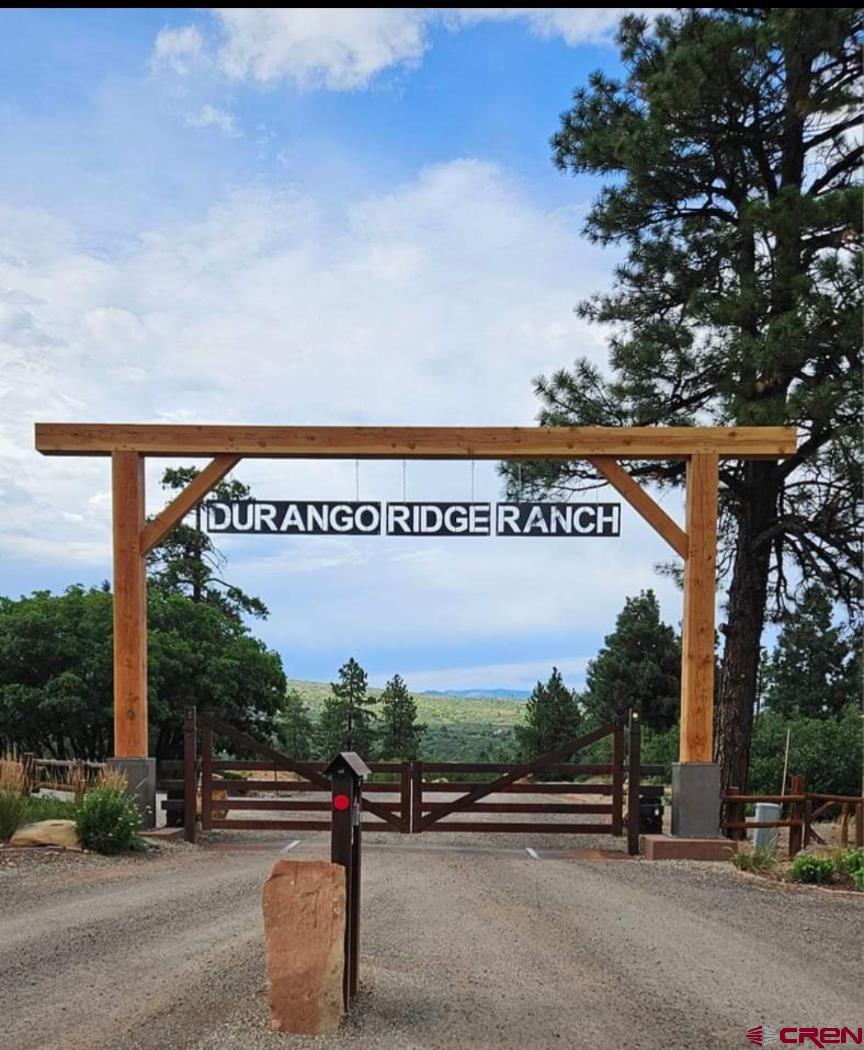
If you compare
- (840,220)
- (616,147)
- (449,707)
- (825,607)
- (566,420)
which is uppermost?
(616,147)

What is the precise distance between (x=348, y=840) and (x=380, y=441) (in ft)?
21.0

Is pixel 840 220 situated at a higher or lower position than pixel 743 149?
lower

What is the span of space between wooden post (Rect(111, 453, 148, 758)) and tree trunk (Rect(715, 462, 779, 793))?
300 inches

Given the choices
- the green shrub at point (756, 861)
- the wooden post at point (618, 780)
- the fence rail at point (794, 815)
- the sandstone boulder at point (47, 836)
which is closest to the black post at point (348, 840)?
the sandstone boulder at point (47, 836)

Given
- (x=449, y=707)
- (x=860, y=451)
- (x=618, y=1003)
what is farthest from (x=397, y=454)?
(x=449, y=707)

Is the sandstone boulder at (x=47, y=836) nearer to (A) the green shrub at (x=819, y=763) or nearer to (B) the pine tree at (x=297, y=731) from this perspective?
(A) the green shrub at (x=819, y=763)

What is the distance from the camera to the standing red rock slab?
4418 mm

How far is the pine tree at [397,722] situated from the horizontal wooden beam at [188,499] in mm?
21370

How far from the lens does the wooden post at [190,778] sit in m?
A: 11.0

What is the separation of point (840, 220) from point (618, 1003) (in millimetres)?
10727

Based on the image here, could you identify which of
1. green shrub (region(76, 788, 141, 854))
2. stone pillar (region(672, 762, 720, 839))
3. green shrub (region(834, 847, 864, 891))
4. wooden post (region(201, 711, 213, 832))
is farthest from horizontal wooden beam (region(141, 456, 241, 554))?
green shrub (region(834, 847, 864, 891))

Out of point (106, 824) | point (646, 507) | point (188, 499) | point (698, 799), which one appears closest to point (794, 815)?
point (698, 799)

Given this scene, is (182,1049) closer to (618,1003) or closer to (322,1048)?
(322,1048)

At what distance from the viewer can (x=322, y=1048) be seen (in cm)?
423
